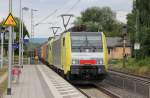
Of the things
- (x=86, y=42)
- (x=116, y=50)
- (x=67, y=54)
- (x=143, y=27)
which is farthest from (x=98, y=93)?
(x=116, y=50)

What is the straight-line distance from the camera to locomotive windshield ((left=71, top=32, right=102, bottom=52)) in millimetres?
27891

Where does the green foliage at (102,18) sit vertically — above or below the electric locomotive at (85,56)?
above

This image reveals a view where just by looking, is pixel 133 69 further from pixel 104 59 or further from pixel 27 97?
pixel 27 97

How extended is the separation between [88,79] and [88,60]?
1133 millimetres

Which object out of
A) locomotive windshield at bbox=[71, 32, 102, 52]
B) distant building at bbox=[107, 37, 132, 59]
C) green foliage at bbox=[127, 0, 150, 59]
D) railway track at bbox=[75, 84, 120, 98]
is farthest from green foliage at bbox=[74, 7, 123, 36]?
railway track at bbox=[75, 84, 120, 98]

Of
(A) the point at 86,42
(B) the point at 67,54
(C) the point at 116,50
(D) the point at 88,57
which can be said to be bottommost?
(D) the point at 88,57

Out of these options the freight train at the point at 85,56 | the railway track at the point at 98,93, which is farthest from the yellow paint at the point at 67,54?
the railway track at the point at 98,93

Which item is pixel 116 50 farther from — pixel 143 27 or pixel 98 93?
pixel 98 93

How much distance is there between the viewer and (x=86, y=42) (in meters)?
28.2

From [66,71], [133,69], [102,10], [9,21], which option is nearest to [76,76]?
[66,71]

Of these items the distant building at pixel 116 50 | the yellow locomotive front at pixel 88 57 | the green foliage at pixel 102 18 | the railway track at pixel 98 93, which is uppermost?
the green foliage at pixel 102 18

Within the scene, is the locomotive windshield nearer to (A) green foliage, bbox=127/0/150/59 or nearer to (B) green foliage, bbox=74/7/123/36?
(A) green foliage, bbox=127/0/150/59

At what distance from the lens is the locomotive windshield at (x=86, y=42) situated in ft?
91.5

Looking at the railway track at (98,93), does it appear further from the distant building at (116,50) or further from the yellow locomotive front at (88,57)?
the distant building at (116,50)
